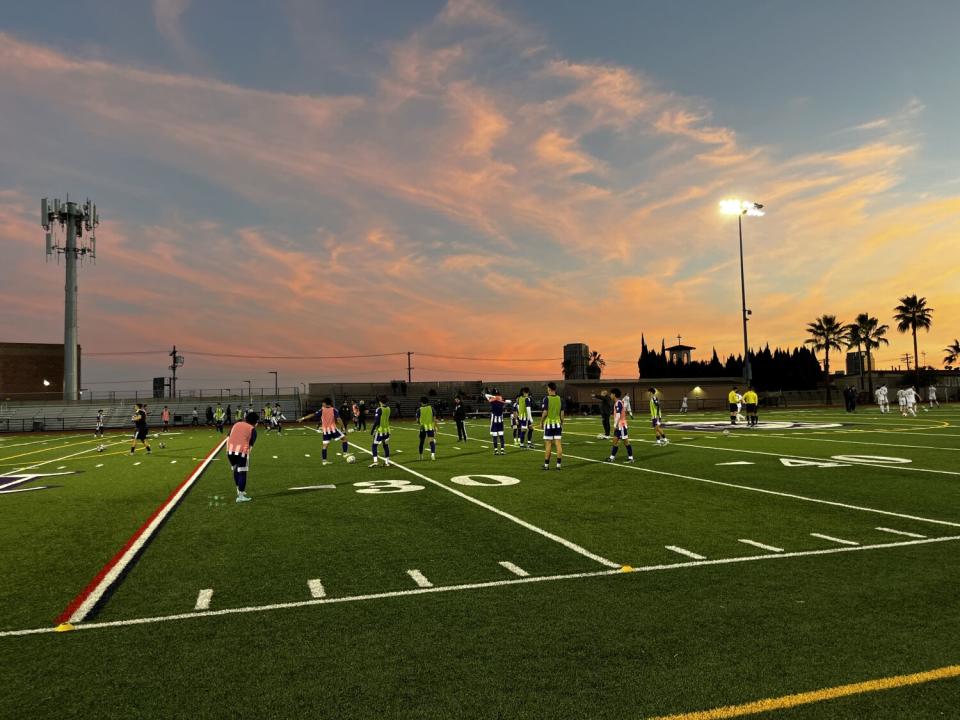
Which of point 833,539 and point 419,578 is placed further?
point 833,539

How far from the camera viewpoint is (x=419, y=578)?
→ 649 centimetres

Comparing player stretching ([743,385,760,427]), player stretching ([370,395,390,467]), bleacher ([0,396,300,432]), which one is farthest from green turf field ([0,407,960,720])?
bleacher ([0,396,300,432])

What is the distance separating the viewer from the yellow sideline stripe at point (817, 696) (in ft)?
12.0

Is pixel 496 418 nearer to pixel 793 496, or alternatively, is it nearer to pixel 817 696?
pixel 793 496

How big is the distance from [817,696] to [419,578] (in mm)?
3764

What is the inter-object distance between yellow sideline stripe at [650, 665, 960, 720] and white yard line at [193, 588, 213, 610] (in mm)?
4082

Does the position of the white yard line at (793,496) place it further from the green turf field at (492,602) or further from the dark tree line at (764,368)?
the dark tree line at (764,368)

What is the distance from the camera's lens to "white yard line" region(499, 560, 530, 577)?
6609 mm

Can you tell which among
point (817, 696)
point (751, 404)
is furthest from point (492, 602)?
point (751, 404)

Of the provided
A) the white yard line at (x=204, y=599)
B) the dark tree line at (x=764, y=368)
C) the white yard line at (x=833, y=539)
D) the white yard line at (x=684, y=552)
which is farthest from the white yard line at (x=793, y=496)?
the dark tree line at (x=764, y=368)

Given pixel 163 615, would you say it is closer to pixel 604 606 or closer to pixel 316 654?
pixel 316 654

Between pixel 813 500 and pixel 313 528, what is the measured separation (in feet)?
26.8

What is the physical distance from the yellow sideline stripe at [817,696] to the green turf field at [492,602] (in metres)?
0.04

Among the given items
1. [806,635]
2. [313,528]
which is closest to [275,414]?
[313,528]
